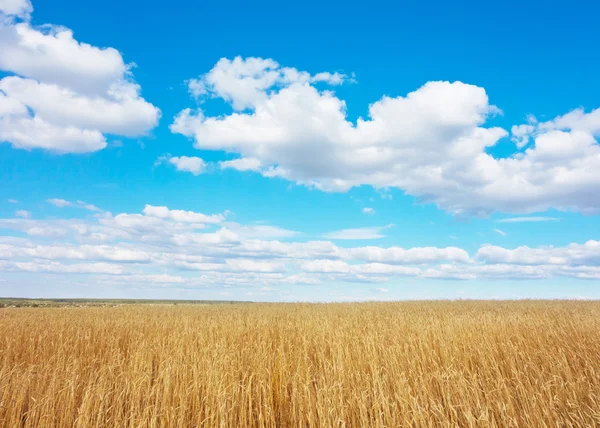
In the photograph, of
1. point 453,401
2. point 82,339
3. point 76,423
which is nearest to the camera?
point 76,423

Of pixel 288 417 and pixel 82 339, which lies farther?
pixel 82 339

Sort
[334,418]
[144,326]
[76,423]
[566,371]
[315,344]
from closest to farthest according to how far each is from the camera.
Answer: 1. [334,418]
2. [76,423]
3. [566,371]
4. [315,344]
5. [144,326]

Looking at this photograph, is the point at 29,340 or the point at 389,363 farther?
the point at 29,340

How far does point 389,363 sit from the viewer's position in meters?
6.75

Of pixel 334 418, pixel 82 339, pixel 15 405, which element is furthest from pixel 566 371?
pixel 82 339

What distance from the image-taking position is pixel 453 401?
5.24m

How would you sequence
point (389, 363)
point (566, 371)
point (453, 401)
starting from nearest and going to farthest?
point (453, 401) → point (566, 371) → point (389, 363)

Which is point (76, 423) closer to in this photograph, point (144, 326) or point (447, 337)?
point (447, 337)

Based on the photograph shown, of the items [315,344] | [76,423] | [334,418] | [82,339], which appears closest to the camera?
[334,418]

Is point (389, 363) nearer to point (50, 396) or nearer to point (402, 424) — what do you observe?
point (402, 424)

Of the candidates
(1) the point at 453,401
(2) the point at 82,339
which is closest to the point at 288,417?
(1) the point at 453,401

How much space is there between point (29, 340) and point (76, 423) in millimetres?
7354

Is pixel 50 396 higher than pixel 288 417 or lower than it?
higher

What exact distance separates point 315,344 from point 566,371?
461 centimetres
